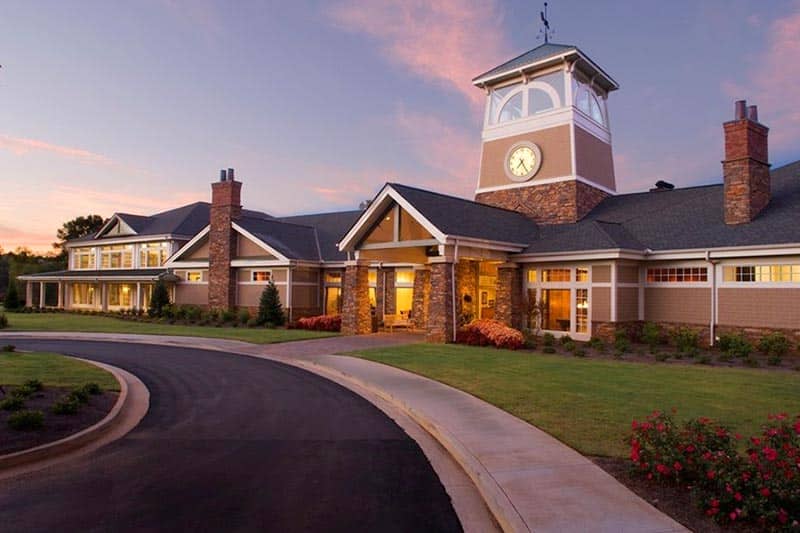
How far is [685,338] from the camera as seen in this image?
1939 cm

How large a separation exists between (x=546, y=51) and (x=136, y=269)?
33.2 m

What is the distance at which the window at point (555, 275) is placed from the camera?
22.4 metres

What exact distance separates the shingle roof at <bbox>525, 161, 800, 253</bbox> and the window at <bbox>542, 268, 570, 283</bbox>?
1.00 meters

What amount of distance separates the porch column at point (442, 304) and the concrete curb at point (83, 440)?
1174 centimetres

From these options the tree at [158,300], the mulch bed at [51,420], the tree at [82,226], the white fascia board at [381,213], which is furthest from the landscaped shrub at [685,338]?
the tree at [82,226]

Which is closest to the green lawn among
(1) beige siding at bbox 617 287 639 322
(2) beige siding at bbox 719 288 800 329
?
(1) beige siding at bbox 617 287 639 322

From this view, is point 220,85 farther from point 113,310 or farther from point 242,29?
point 113,310

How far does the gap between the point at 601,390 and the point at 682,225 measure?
44.0 ft

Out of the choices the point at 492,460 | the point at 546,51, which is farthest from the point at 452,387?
the point at 546,51

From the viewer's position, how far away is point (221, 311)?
107 feet

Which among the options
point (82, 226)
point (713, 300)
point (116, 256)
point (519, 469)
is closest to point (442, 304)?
point (713, 300)

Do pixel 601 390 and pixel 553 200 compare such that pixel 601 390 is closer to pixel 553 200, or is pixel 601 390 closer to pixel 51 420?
pixel 51 420

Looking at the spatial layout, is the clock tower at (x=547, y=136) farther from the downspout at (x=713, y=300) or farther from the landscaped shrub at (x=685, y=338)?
the landscaped shrub at (x=685, y=338)

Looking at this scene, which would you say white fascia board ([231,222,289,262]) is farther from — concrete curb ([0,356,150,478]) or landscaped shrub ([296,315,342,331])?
concrete curb ([0,356,150,478])
